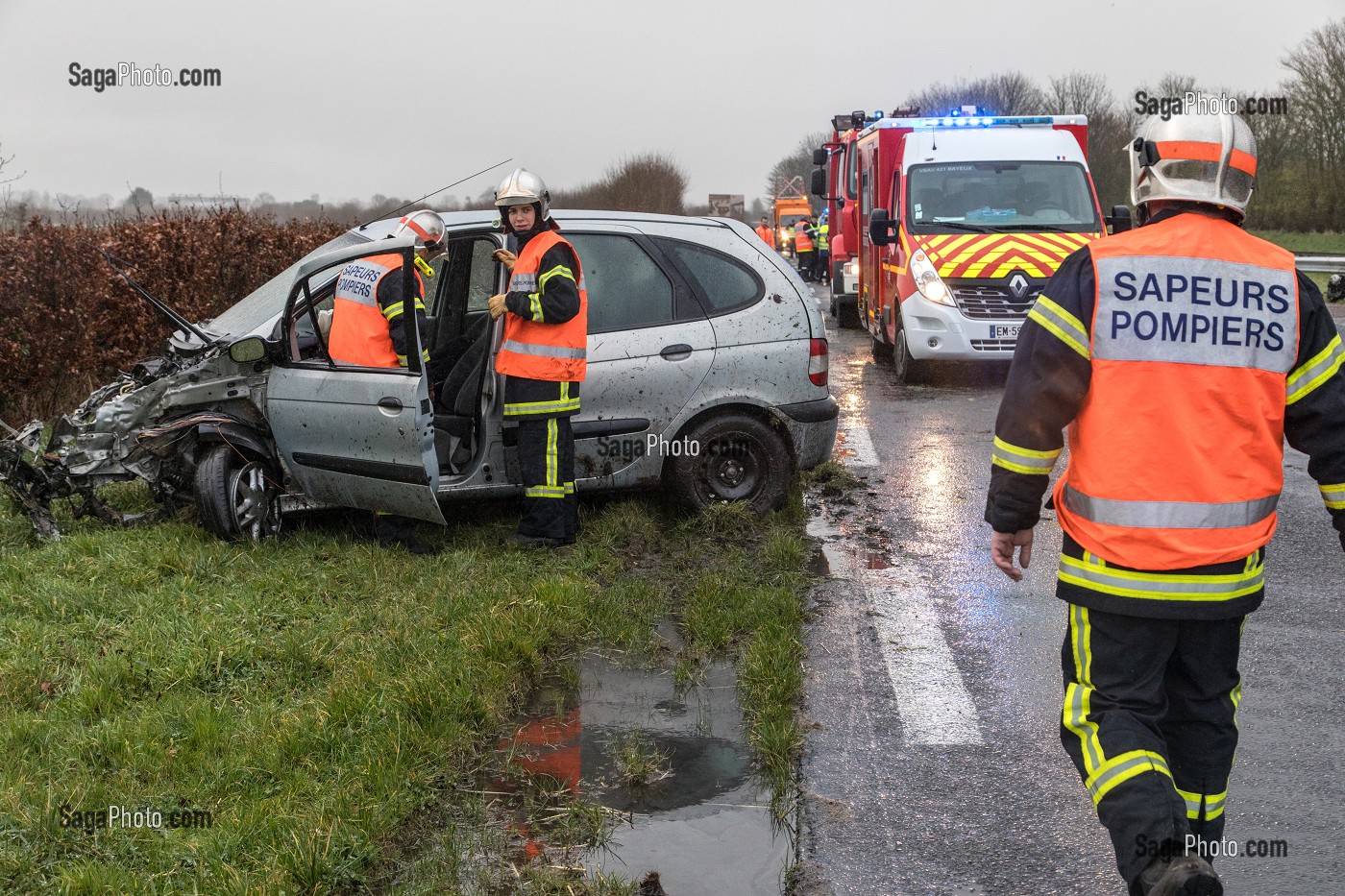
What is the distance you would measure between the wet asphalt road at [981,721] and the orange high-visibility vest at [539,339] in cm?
163

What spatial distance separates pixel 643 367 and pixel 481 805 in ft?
11.3

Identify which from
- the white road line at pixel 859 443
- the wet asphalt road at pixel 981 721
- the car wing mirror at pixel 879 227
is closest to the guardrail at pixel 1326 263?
the car wing mirror at pixel 879 227

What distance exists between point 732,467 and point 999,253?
567cm

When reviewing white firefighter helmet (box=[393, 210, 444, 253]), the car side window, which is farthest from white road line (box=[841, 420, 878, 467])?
white firefighter helmet (box=[393, 210, 444, 253])

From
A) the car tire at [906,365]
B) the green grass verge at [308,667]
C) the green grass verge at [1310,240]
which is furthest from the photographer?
the green grass verge at [1310,240]

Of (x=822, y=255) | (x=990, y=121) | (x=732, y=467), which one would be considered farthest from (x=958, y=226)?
(x=822, y=255)

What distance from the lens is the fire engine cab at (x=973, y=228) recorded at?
38.7 feet

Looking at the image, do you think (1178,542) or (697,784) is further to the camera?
(697,784)

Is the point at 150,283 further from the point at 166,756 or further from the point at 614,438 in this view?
the point at 166,756

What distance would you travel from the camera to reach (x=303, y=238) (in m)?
12.6

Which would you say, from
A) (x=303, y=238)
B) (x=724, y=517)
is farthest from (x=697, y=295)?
(x=303, y=238)

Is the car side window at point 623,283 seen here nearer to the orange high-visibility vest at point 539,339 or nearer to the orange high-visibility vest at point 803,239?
the orange high-visibility vest at point 539,339

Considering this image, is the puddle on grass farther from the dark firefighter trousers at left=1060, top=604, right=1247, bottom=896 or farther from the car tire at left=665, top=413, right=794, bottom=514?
the car tire at left=665, top=413, right=794, bottom=514

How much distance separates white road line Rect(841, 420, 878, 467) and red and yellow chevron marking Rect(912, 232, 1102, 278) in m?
2.08
